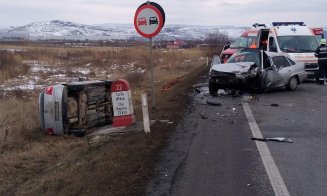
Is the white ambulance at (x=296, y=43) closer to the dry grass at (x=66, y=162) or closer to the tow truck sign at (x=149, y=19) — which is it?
the dry grass at (x=66, y=162)

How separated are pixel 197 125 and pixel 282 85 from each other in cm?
767

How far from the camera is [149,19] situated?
1192 centimetres

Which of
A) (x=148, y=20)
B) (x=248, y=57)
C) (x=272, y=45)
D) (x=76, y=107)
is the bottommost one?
(x=76, y=107)

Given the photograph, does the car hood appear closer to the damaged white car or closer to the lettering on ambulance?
the damaged white car

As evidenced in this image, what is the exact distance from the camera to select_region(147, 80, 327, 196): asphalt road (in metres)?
6.03

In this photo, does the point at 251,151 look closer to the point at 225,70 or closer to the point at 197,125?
the point at 197,125

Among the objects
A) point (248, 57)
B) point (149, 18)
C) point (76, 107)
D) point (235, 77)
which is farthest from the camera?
point (248, 57)

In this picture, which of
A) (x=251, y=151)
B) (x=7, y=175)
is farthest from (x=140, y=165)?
(x=7, y=175)

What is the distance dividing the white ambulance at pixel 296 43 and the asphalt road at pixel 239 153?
7.83m

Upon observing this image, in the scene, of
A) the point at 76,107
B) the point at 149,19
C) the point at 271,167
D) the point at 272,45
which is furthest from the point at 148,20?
the point at 272,45

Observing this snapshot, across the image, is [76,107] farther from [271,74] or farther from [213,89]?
[271,74]

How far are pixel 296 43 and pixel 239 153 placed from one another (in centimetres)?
1469

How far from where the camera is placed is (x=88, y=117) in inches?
436

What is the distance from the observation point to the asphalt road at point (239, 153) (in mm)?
6027
